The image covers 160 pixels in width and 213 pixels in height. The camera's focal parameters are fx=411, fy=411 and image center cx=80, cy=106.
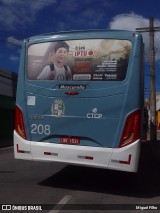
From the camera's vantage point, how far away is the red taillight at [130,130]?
808 cm

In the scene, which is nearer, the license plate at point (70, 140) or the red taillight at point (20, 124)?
the license plate at point (70, 140)

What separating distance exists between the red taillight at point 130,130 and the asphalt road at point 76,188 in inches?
44.6

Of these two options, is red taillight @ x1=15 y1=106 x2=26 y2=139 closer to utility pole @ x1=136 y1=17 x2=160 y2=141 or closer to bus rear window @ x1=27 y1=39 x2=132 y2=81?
bus rear window @ x1=27 y1=39 x2=132 y2=81

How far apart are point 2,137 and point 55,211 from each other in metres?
18.2

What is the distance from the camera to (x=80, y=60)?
8562mm

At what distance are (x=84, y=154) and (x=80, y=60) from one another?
1.95m

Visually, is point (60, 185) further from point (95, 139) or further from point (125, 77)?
point (125, 77)

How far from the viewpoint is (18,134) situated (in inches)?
351

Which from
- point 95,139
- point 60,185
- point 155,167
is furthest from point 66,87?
point 155,167

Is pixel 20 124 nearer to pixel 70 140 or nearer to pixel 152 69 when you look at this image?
pixel 70 140

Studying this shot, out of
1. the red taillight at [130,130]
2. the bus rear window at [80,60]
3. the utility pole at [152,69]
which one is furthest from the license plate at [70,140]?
the utility pole at [152,69]

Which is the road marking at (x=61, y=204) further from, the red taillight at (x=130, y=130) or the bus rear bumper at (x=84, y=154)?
the red taillight at (x=130, y=130)

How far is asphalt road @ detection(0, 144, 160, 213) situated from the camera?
7.36 metres

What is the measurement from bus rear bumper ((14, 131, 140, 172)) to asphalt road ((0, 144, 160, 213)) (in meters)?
0.63
